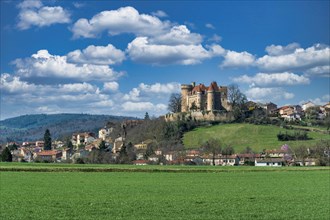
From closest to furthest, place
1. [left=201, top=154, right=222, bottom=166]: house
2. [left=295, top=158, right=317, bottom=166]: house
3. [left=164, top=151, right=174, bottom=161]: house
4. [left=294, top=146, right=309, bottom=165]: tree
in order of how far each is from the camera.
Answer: [left=295, top=158, right=317, bottom=166]: house → [left=294, top=146, right=309, bottom=165]: tree → [left=201, top=154, right=222, bottom=166]: house → [left=164, top=151, right=174, bottom=161]: house

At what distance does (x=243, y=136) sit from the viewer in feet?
546

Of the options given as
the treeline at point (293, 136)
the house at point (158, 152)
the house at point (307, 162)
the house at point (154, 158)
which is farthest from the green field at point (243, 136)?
the house at point (154, 158)

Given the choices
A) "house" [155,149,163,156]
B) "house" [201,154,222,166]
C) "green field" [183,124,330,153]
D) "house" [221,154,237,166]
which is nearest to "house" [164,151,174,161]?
"house" [155,149,163,156]

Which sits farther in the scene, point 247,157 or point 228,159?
point 228,159

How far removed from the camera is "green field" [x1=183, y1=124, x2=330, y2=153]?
156 meters

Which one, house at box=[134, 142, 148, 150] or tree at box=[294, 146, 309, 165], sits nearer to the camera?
tree at box=[294, 146, 309, 165]

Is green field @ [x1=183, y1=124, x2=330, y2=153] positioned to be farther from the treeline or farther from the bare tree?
the bare tree

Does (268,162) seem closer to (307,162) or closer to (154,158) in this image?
(307,162)

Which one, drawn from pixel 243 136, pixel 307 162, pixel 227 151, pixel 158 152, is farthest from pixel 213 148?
pixel 243 136

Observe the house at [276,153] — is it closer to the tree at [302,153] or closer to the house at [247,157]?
the house at [247,157]

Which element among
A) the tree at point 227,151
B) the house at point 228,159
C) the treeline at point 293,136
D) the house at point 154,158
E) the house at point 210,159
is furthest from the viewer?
the treeline at point 293,136

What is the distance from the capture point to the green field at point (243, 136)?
15588 cm

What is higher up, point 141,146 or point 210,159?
point 141,146

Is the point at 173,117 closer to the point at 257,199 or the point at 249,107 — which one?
the point at 249,107
